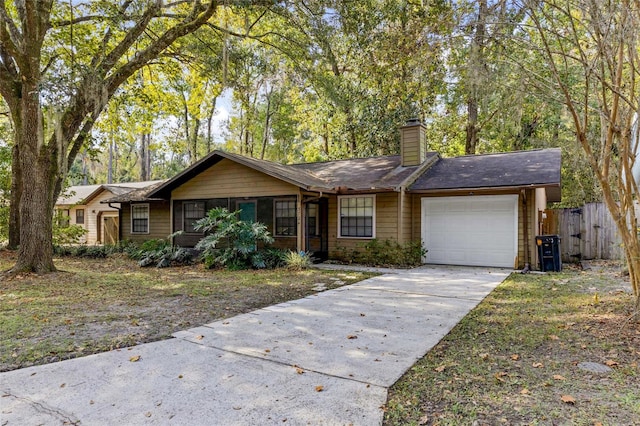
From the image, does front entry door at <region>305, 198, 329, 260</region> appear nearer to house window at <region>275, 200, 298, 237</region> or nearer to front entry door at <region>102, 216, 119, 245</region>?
house window at <region>275, 200, 298, 237</region>

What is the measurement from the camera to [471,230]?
35.4ft

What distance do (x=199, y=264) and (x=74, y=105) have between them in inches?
202

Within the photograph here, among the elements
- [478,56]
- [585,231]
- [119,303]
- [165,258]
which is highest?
[478,56]

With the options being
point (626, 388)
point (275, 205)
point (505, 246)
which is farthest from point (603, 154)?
point (275, 205)

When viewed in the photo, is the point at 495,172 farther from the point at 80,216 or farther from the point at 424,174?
the point at 80,216

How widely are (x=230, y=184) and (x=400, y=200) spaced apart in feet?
17.4

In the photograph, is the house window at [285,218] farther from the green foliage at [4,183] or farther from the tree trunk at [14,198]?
the green foliage at [4,183]

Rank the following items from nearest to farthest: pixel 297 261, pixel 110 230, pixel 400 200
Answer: pixel 297 261 < pixel 400 200 < pixel 110 230

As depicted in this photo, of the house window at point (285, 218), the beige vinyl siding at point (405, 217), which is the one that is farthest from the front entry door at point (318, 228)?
the beige vinyl siding at point (405, 217)

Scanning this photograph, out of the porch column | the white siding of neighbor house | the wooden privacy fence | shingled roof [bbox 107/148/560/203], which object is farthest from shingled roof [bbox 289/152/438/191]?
the white siding of neighbor house

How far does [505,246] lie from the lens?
34.0 feet

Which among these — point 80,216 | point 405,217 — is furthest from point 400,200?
point 80,216

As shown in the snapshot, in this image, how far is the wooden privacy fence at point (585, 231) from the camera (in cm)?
1230

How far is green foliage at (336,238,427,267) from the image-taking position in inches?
426
